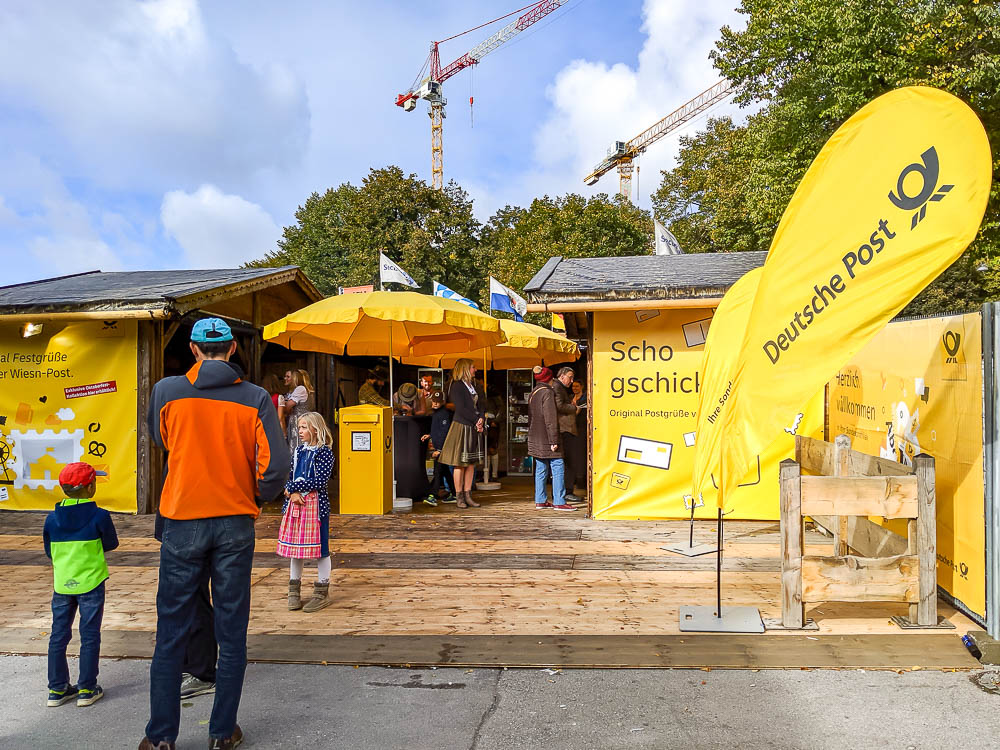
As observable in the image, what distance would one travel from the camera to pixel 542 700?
12.3 ft

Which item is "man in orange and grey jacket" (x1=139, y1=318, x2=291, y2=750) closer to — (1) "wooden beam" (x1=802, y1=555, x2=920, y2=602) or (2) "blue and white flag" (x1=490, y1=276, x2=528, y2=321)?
(1) "wooden beam" (x1=802, y1=555, x2=920, y2=602)

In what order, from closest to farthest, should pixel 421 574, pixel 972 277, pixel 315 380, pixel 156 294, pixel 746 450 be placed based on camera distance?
1. pixel 746 450
2. pixel 421 574
3. pixel 156 294
4. pixel 315 380
5. pixel 972 277

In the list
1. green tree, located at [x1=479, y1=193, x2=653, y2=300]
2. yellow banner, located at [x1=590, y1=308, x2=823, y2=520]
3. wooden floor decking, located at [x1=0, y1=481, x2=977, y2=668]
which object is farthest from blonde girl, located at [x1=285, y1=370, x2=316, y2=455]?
green tree, located at [x1=479, y1=193, x2=653, y2=300]

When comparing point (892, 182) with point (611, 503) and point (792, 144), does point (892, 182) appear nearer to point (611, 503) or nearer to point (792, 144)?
point (611, 503)

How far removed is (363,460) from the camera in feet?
30.2

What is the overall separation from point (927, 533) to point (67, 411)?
9.32 meters

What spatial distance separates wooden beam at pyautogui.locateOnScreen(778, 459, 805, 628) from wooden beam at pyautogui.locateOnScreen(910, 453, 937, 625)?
0.71 m

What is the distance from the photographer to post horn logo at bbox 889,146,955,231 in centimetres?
378

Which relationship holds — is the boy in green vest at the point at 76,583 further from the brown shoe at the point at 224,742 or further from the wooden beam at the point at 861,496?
the wooden beam at the point at 861,496

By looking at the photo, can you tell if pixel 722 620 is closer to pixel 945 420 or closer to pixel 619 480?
pixel 945 420

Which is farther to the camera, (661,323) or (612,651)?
(661,323)

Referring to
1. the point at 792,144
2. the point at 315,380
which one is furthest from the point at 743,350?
the point at 792,144

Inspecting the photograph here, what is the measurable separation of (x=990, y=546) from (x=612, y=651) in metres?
2.28

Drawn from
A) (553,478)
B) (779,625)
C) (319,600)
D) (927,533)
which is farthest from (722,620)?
(553,478)
